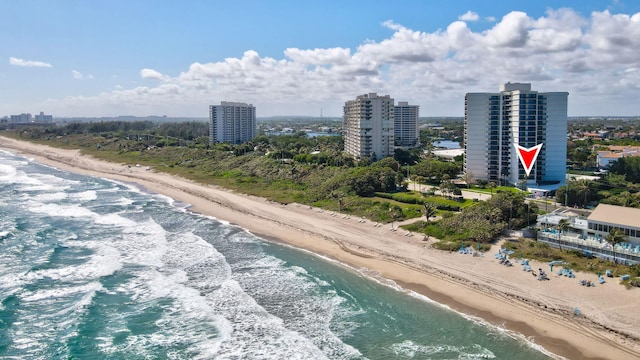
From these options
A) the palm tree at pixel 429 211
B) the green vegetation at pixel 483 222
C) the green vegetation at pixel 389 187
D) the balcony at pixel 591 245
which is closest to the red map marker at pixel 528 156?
the green vegetation at pixel 389 187

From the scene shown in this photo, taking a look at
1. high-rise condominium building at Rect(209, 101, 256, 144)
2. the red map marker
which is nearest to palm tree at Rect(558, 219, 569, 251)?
the red map marker

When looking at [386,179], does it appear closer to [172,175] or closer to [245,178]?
[245,178]

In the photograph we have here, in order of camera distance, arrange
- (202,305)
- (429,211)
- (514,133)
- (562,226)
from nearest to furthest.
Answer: (202,305)
(562,226)
(429,211)
(514,133)

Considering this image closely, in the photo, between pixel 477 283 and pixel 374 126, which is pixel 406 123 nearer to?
pixel 374 126

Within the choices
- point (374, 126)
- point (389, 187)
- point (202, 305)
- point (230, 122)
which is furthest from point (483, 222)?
point (230, 122)

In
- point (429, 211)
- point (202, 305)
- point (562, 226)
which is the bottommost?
point (202, 305)

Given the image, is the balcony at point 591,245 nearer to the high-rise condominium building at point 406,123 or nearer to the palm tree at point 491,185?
the palm tree at point 491,185

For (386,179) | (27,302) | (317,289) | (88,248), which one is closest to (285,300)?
(317,289)
